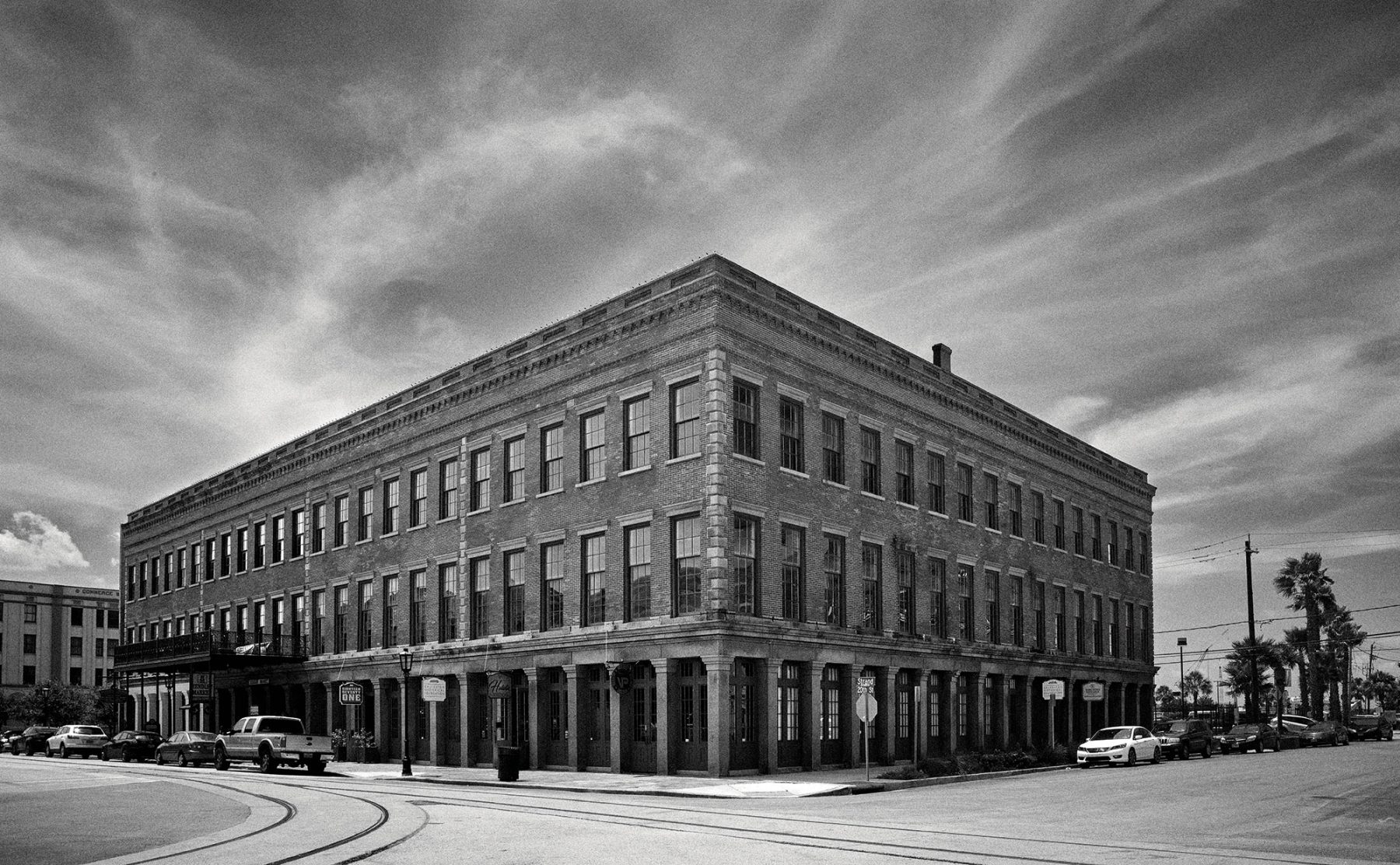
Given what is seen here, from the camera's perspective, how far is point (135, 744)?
49.3 metres

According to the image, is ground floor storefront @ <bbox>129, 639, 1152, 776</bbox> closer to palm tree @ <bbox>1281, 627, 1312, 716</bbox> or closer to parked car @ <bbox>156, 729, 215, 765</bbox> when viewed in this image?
parked car @ <bbox>156, 729, 215, 765</bbox>

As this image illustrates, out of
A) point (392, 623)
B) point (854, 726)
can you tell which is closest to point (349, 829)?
point (854, 726)

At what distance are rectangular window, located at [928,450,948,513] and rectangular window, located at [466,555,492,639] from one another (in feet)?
47.8

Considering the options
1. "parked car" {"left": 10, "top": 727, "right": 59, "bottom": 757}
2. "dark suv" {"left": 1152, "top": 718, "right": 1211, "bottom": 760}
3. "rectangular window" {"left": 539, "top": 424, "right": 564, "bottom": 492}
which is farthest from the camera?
"parked car" {"left": 10, "top": 727, "right": 59, "bottom": 757}

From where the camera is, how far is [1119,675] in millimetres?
55812

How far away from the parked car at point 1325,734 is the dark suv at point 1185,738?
13704 mm

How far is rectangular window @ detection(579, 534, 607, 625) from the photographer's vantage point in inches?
1399

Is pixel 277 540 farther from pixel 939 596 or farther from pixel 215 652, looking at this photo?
pixel 939 596

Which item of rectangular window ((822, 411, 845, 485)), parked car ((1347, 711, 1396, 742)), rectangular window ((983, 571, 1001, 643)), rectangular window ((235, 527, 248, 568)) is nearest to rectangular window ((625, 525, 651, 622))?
rectangular window ((822, 411, 845, 485))

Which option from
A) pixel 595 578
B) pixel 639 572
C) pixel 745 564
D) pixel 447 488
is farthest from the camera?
pixel 447 488

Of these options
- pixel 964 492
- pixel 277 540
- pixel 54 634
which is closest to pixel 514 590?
pixel 964 492

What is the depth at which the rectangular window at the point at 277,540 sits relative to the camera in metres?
53.2

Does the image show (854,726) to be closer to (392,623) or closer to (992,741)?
(992,741)

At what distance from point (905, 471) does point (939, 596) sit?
4474 mm
